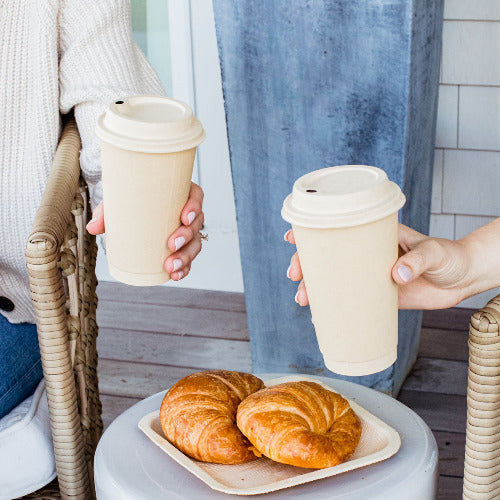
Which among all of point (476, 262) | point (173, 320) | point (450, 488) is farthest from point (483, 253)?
point (173, 320)

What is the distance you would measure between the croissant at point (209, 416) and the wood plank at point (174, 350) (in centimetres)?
113

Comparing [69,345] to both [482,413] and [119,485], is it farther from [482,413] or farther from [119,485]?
[482,413]

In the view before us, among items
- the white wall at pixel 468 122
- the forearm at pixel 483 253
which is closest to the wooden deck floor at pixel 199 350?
the white wall at pixel 468 122

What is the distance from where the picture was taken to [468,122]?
2.25 m

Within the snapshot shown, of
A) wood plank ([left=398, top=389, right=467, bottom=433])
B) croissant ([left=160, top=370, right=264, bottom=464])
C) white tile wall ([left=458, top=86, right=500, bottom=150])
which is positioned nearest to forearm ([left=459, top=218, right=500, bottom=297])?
croissant ([left=160, top=370, right=264, bottom=464])

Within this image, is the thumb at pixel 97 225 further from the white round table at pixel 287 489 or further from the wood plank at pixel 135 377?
the wood plank at pixel 135 377

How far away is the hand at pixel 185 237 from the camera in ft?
3.12

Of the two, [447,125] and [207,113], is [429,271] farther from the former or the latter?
[207,113]

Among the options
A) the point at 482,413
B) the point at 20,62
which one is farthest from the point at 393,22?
the point at 482,413

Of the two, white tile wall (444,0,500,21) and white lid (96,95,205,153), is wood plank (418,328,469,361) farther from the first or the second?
white lid (96,95,205,153)

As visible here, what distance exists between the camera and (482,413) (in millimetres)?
928

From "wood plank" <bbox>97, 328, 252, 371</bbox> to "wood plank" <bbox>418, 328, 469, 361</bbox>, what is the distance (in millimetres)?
487

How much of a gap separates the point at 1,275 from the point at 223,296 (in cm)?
139

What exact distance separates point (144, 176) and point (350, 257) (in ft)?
0.82
